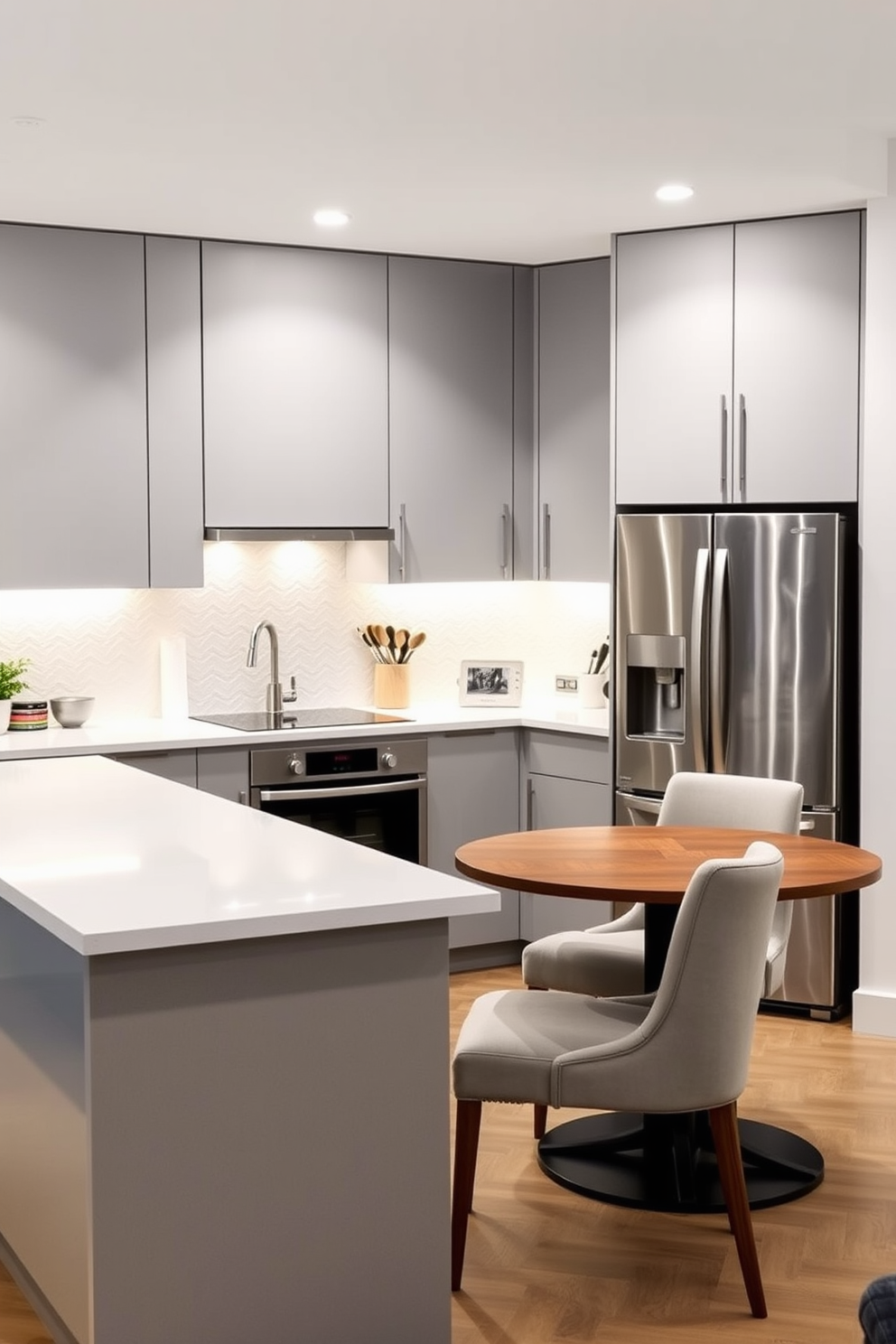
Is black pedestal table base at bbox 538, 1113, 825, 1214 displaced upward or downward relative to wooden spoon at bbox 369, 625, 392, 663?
downward

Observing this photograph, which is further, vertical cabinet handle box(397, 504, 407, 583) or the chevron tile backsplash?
vertical cabinet handle box(397, 504, 407, 583)

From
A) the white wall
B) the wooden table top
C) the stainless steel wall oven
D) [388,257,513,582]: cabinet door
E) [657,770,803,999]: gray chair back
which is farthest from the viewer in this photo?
[388,257,513,582]: cabinet door

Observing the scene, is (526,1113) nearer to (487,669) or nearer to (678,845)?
(678,845)

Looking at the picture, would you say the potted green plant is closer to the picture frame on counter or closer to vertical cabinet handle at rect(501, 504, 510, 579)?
the picture frame on counter

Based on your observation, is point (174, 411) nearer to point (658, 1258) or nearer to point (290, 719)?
point (290, 719)

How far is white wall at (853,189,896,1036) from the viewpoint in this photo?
193 inches

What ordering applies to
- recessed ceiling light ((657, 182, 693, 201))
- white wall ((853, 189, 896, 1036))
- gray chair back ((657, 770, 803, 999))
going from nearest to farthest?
gray chair back ((657, 770, 803, 999))
recessed ceiling light ((657, 182, 693, 201))
white wall ((853, 189, 896, 1036))

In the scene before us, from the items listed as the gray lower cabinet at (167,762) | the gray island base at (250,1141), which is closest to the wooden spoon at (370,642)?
the gray lower cabinet at (167,762)

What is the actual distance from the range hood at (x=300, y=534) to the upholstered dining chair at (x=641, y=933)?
1.78 meters

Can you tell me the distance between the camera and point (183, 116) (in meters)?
3.93

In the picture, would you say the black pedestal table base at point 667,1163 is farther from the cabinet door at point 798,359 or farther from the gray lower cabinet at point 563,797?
the cabinet door at point 798,359

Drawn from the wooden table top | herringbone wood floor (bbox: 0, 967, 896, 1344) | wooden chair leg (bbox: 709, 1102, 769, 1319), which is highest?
the wooden table top

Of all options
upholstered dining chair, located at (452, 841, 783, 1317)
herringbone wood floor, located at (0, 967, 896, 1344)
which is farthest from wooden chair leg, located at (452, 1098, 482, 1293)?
herringbone wood floor, located at (0, 967, 896, 1344)

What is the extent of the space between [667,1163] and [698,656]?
1880 millimetres
